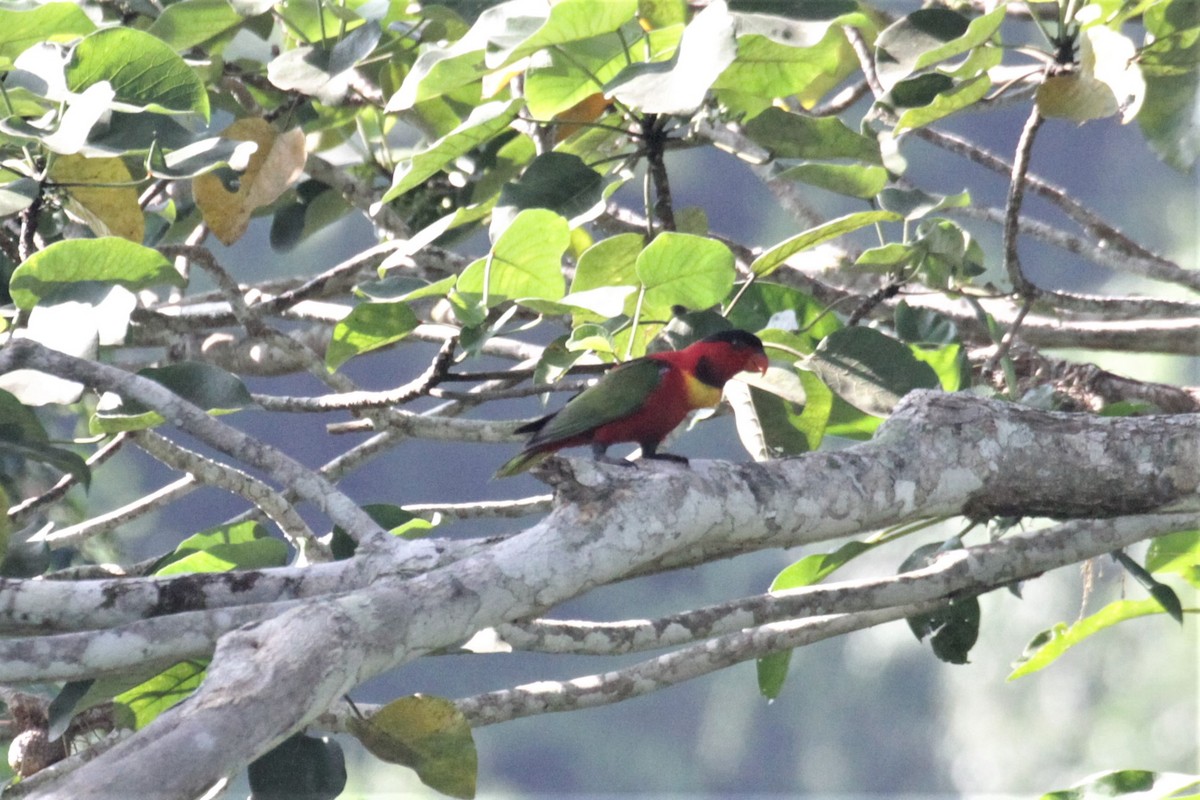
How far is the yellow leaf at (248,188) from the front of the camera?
2.89 meters

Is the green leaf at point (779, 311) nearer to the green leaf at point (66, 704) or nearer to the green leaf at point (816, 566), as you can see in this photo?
the green leaf at point (816, 566)

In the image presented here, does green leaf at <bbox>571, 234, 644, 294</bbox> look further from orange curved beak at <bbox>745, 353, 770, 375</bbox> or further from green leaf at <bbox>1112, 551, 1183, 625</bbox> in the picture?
green leaf at <bbox>1112, 551, 1183, 625</bbox>

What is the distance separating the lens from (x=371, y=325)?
237cm

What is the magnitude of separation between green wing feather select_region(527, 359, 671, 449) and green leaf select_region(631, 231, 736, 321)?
0.44 m

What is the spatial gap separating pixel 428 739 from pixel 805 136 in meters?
1.44

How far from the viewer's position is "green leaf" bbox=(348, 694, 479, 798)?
216cm

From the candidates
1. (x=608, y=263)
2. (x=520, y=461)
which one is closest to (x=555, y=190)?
(x=608, y=263)

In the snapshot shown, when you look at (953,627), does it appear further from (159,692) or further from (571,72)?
(159,692)

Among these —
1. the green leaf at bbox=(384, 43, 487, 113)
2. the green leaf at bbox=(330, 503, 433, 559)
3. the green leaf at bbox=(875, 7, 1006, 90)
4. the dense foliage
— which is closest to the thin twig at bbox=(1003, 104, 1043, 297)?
the dense foliage

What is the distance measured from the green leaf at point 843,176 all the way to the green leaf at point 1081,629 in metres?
0.99

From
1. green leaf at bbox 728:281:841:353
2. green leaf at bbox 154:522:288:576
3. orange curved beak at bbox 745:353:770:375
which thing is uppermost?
green leaf at bbox 728:281:841:353

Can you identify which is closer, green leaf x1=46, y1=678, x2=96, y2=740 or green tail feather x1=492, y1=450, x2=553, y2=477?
green leaf x1=46, y1=678, x2=96, y2=740

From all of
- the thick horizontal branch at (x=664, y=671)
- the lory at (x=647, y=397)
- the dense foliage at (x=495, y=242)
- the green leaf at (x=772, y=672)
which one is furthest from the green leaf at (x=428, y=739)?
the green leaf at (x=772, y=672)

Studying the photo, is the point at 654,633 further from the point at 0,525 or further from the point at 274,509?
the point at 0,525
